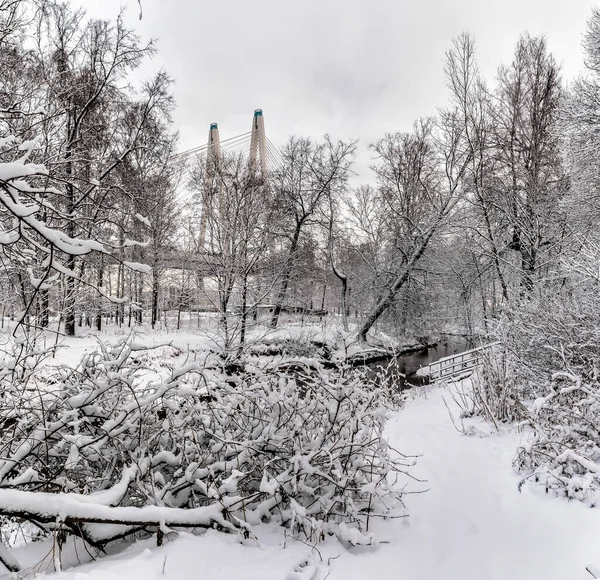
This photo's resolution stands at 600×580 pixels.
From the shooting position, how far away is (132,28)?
386 inches

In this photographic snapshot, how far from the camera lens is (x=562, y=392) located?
361 cm

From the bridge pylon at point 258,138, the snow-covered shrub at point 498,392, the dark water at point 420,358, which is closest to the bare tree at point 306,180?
the bridge pylon at point 258,138

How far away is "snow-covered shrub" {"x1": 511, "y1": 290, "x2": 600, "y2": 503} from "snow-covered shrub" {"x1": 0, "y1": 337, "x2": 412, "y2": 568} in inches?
60.4

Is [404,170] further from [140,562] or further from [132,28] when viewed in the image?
[140,562]

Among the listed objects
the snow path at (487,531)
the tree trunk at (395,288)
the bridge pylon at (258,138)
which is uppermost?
the bridge pylon at (258,138)

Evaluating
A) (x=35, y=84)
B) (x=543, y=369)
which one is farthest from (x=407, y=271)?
(x=35, y=84)

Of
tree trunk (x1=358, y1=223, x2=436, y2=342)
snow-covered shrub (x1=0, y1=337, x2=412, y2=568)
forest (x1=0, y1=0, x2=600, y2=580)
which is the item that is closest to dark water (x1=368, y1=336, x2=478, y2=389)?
forest (x1=0, y1=0, x2=600, y2=580)

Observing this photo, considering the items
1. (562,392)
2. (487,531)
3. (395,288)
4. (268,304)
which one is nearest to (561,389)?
(562,392)

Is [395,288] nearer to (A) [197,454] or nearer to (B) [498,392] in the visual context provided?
(B) [498,392]

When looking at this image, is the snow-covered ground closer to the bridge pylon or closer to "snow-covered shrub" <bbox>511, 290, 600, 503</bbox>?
"snow-covered shrub" <bbox>511, 290, 600, 503</bbox>

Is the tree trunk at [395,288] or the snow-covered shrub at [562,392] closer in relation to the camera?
the snow-covered shrub at [562,392]

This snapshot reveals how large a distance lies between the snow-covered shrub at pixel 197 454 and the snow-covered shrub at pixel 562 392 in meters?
1.53

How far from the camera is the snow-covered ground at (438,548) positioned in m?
2.10

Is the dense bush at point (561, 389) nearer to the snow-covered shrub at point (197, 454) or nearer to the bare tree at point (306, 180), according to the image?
the snow-covered shrub at point (197, 454)
